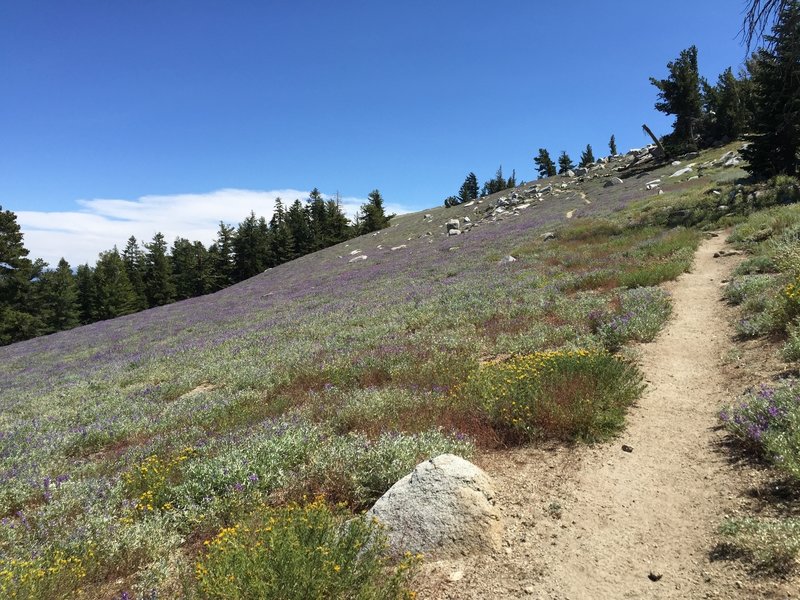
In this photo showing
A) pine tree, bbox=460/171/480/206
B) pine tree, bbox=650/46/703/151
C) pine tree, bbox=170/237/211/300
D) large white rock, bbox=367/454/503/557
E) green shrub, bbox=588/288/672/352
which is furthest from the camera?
pine tree, bbox=460/171/480/206

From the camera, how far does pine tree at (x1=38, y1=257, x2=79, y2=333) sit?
65.6 meters

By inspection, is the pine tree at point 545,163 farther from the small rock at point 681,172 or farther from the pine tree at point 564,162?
the small rock at point 681,172

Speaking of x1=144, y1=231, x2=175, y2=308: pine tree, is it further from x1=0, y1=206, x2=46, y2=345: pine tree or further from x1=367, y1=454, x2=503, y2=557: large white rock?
x1=367, y1=454, x2=503, y2=557: large white rock

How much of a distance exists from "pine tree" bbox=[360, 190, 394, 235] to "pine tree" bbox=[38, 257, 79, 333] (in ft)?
171

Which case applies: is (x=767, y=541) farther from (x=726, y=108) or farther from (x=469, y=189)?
(x=469, y=189)

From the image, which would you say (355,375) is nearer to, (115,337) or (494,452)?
(494,452)

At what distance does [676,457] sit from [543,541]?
2409 millimetres

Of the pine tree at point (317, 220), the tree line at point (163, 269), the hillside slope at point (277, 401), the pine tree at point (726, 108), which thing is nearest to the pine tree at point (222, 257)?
the tree line at point (163, 269)

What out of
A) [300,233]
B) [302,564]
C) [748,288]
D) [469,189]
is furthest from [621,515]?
[469,189]

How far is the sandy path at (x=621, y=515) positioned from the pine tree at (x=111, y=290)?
82.3 m

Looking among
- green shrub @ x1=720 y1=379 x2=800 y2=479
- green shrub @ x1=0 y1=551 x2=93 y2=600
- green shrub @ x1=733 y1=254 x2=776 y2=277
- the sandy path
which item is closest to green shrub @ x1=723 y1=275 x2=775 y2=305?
green shrub @ x1=733 y1=254 x2=776 y2=277

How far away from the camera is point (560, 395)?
6652mm

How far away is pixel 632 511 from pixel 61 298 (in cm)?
8279

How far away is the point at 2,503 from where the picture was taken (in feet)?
20.9
